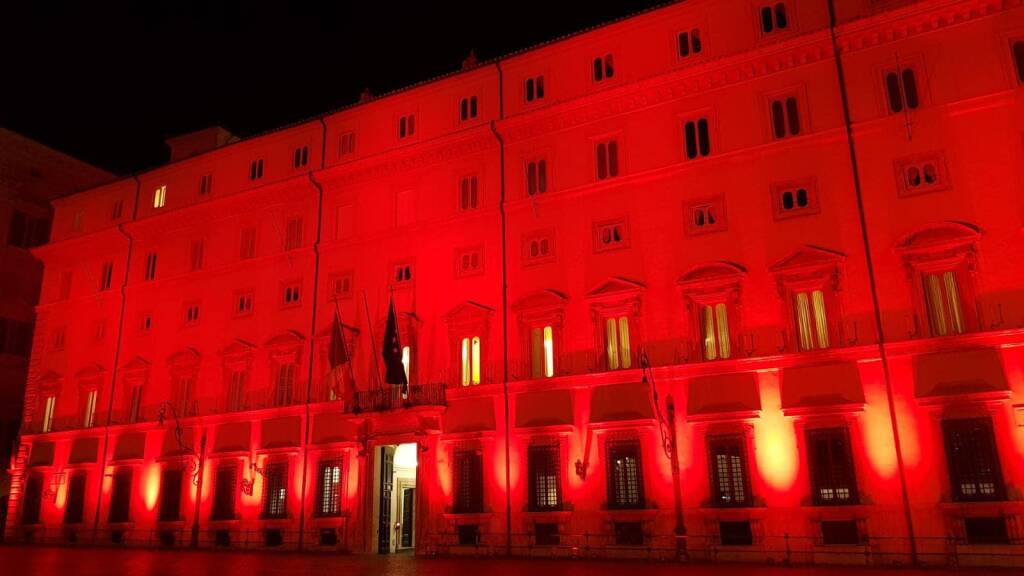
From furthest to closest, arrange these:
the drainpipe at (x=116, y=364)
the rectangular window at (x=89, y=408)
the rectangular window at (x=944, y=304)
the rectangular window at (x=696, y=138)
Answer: the rectangular window at (x=89, y=408) → the drainpipe at (x=116, y=364) → the rectangular window at (x=696, y=138) → the rectangular window at (x=944, y=304)

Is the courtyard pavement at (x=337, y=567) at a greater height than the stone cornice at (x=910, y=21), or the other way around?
the stone cornice at (x=910, y=21)

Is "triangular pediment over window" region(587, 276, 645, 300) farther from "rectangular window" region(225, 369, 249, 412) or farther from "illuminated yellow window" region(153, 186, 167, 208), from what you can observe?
"illuminated yellow window" region(153, 186, 167, 208)

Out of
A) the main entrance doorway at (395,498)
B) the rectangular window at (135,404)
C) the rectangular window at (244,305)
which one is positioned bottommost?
the main entrance doorway at (395,498)

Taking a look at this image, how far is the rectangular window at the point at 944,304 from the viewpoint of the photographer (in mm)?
21438

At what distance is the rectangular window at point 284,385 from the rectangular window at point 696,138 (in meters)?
17.7

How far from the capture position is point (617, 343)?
84.6 ft

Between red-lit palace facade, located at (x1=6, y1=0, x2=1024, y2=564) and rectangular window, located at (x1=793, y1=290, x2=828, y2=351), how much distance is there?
0.29 feet

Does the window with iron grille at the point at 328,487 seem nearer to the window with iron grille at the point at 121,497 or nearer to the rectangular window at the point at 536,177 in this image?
the window with iron grille at the point at 121,497

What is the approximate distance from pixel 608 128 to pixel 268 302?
16337 mm

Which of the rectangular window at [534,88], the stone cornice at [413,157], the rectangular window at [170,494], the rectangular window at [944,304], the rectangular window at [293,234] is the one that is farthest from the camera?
the rectangular window at [293,234]

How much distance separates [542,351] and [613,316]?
9.36 feet

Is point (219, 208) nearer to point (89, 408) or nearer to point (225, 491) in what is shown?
point (89, 408)

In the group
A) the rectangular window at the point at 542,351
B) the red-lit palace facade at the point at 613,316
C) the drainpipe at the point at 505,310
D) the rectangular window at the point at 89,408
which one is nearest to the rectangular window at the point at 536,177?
the red-lit palace facade at the point at 613,316

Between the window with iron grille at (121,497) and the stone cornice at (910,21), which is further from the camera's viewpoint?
the window with iron grille at (121,497)
